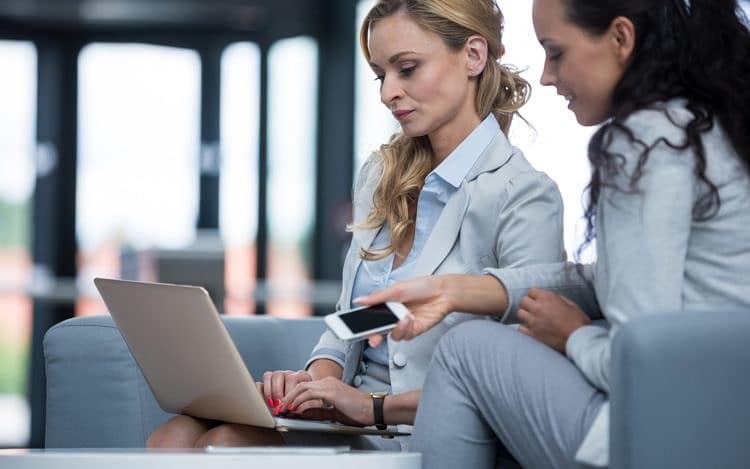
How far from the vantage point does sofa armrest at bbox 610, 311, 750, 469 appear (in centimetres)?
151

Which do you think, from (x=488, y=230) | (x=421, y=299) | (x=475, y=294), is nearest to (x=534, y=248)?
(x=488, y=230)

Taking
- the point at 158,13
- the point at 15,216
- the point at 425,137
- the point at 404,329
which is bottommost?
the point at 15,216

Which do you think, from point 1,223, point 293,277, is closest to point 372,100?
point 293,277

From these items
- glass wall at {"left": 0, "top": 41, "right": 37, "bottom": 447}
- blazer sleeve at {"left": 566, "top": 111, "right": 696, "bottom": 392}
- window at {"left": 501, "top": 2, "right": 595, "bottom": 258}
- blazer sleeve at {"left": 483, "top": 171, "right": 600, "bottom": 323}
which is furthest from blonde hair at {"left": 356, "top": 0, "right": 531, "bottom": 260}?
glass wall at {"left": 0, "top": 41, "right": 37, "bottom": 447}

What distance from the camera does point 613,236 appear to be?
171cm

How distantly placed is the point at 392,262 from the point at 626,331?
1.00 meters

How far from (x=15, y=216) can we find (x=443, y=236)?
19.6ft

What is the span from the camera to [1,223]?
303 inches

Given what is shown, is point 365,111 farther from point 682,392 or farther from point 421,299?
point 682,392

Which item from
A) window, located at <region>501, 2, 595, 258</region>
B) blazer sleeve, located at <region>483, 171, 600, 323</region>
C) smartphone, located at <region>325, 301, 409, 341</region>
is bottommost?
smartphone, located at <region>325, 301, 409, 341</region>

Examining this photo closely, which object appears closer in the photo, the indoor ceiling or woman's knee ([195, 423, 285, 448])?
woman's knee ([195, 423, 285, 448])

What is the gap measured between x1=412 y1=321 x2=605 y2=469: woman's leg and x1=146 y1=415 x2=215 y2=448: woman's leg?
476 mm

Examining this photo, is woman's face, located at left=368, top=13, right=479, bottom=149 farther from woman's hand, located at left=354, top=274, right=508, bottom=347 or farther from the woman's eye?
woman's hand, located at left=354, top=274, right=508, bottom=347

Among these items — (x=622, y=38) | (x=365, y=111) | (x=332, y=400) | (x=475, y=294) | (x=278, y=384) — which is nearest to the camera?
(x=622, y=38)
